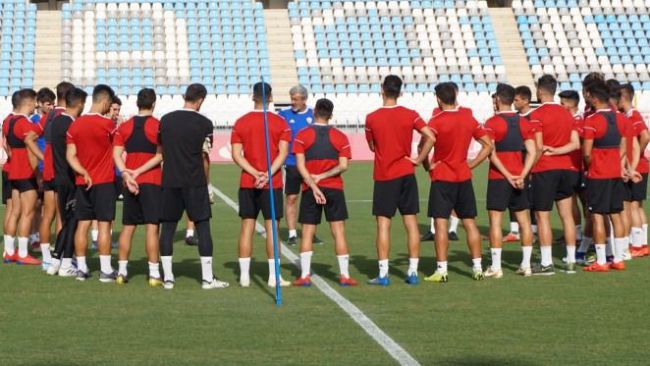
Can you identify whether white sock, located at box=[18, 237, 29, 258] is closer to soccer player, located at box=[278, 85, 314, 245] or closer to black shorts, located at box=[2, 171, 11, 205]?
black shorts, located at box=[2, 171, 11, 205]

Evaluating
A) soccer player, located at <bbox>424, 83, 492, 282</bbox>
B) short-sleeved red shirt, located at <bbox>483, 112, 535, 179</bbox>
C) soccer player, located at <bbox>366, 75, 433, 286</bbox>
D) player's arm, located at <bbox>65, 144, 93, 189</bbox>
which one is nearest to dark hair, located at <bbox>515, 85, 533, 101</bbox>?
short-sleeved red shirt, located at <bbox>483, 112, 535, 179</bbox>

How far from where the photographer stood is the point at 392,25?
4325cm

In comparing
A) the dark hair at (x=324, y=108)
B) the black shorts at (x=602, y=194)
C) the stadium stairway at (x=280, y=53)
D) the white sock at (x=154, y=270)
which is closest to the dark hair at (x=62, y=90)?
the white sock at (x=154, y=270)

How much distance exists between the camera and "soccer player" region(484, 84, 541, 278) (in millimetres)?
11461

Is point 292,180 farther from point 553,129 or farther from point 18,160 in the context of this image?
point 553,129

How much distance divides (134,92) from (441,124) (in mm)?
29215

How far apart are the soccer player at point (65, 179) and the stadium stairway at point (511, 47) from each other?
30477 millimetres

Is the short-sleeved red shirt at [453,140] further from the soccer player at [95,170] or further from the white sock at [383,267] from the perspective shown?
the soccer player at [95,170]

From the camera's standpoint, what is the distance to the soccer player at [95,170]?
36.3ft

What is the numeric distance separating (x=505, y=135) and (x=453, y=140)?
36.8 inches

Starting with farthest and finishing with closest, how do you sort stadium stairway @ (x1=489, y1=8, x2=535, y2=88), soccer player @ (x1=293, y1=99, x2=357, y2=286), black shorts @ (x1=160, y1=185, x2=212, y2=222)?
stadium stairway @ (x1=489, y1=8, x2=535, y2=88)
soccer player @ (x1=293, y1=99, x2=357, y2=286)
black shorts @ (x1=160, y1=185, x2=212, y2=222)

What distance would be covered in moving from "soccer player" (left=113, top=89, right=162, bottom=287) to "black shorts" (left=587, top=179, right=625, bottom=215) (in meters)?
4.43

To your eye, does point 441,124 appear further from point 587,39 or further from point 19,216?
point 587,39

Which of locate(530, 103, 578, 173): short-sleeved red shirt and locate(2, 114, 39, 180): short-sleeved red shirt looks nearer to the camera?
locate(530, 103, 578, 173): short-sleeved red shirt
